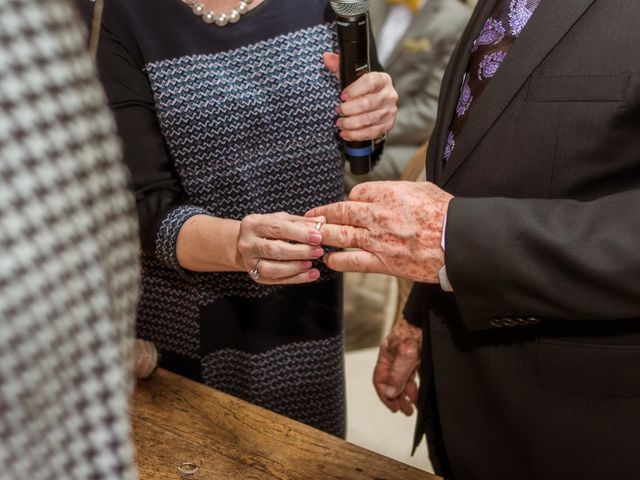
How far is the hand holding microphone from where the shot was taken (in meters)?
1.11

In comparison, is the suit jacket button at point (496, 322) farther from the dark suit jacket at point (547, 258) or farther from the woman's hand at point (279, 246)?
the woman's hand at point (279, 246)

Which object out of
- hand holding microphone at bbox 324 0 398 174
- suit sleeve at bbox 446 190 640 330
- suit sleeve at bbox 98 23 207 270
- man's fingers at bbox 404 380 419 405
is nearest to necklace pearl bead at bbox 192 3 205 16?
suit sleeve at bbox 98 23 207 270

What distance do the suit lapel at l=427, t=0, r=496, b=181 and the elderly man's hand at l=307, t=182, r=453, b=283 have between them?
19 cm

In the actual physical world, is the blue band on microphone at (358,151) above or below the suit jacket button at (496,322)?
above

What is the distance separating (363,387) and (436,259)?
2.14 metres

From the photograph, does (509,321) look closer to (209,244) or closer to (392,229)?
(392,229)

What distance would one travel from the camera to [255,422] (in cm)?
119

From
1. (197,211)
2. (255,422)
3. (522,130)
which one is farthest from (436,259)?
(197,211)

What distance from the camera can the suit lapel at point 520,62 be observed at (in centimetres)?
100

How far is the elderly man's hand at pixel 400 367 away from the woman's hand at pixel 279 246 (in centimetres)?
38

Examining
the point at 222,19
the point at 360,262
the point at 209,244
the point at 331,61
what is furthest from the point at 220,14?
the point at 360,262

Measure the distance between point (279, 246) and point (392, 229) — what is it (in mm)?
218

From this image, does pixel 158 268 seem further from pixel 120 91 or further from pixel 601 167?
pixel 601 167

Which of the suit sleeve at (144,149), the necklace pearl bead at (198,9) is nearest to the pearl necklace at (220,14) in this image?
the necklace pearl bead at (198,9)
